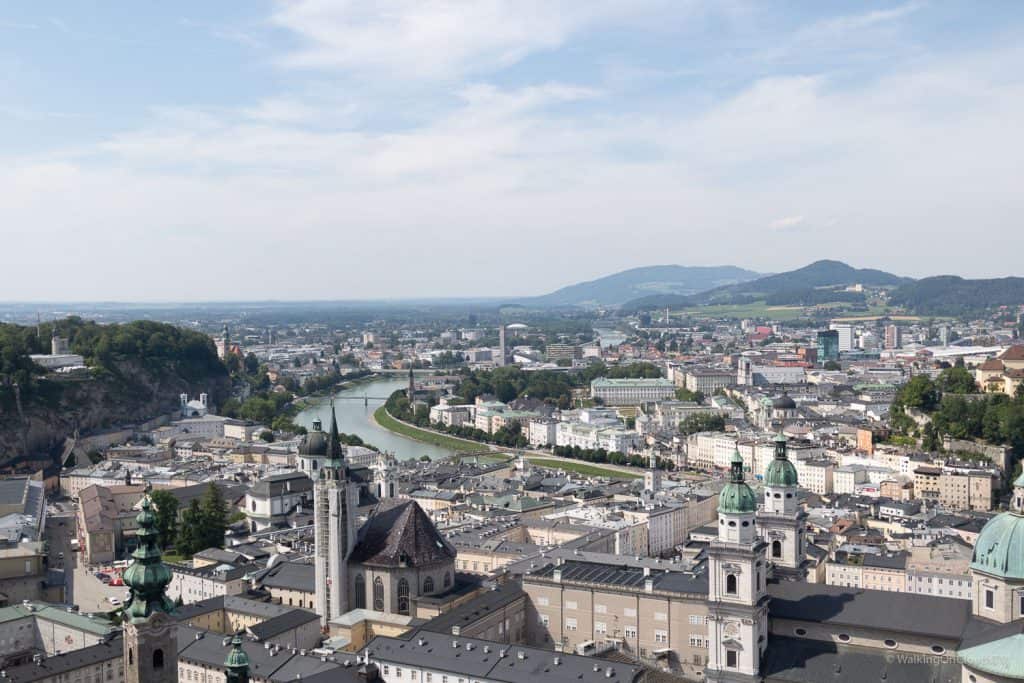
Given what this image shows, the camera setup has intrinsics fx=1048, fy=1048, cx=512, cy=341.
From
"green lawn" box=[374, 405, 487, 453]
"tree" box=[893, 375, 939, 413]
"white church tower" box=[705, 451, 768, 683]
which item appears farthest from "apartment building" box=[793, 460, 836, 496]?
"white church tower" box=[705, 451, 768, 683]

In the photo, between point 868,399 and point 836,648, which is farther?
point 868,399

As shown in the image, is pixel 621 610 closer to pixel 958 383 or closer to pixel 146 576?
→ pixel 146 576

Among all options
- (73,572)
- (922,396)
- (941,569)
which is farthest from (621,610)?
(922,396)

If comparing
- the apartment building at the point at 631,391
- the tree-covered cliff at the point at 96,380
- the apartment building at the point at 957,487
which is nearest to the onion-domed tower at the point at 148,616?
the apartment building at the point at 957,487

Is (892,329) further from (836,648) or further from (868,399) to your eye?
(836,648)

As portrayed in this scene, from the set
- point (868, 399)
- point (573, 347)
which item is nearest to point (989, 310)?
point (573, 347)

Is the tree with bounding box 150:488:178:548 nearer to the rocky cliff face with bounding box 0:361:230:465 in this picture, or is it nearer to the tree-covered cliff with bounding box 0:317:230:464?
the rocky cliff face with bounding box 0:361:230:465
